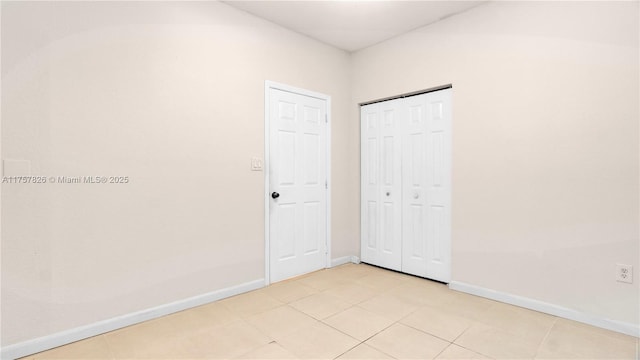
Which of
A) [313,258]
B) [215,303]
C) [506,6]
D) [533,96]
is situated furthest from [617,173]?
[215,303]

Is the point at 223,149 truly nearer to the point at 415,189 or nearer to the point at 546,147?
the point at 415,189

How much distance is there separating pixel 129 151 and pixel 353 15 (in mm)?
2381

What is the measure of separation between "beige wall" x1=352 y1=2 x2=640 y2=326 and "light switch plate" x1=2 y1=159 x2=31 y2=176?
334 centimetres

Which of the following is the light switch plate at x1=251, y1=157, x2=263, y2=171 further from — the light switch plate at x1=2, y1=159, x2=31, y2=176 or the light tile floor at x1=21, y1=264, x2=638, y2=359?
the light switch plate at x1=2, y1=159, x2=31, y2=176

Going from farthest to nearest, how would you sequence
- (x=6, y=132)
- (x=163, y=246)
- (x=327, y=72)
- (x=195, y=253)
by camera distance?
(x=327, y=72) → (x=195, y=253) → (x=163, y=246) → (x=6, y=132)

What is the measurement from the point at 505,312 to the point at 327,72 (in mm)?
3016

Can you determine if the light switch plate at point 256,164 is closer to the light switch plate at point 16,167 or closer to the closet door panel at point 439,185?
the light switch plate at point 16,167

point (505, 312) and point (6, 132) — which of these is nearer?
point (6, 132)

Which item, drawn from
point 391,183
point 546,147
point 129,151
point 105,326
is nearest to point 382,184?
point 391,183

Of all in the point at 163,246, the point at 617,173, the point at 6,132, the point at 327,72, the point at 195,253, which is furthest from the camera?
the point at 327,72

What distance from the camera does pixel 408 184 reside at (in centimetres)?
352

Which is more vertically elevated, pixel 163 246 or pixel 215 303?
pixel 163 246

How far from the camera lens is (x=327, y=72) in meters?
3.79

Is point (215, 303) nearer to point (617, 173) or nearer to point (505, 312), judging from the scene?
point (505, 312)
